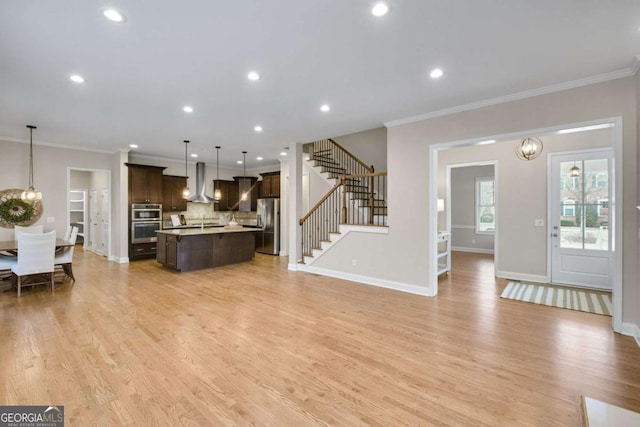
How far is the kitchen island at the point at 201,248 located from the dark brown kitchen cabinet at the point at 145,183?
1.60 m

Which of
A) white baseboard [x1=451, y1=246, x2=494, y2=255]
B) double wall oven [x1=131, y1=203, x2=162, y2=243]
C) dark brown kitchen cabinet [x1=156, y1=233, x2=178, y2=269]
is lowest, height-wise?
white baseboard [x1=451, y1=246, x2=494, y2=255]

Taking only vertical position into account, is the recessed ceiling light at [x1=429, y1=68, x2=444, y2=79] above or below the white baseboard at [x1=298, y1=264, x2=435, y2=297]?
above

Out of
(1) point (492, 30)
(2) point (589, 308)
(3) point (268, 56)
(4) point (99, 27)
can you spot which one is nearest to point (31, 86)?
(4) point (99, 27)

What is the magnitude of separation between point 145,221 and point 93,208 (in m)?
2.92

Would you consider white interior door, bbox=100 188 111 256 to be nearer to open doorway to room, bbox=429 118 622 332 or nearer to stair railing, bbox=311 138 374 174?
stair railing, bbox=311 138 374 174

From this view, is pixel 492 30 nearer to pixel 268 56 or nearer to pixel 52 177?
pixel 268 56

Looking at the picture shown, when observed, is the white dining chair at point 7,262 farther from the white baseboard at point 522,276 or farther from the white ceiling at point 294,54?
the white baseboard at point 522,276

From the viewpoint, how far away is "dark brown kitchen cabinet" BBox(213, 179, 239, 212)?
9964 millimetres

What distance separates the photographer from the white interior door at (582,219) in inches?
190

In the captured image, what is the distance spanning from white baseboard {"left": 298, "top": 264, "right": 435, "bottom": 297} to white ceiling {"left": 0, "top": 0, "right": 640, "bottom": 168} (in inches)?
112

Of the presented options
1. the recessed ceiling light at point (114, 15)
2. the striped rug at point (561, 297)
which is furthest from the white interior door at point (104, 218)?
the striped rug at point (561, 297)

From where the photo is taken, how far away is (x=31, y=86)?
3.60 metres

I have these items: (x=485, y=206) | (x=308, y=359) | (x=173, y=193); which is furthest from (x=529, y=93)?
(x=173, y=193)

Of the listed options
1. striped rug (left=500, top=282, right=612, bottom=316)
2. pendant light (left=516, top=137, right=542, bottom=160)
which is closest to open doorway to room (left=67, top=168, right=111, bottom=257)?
striped rug (left=500, top=282, right=612, bottom=316)
